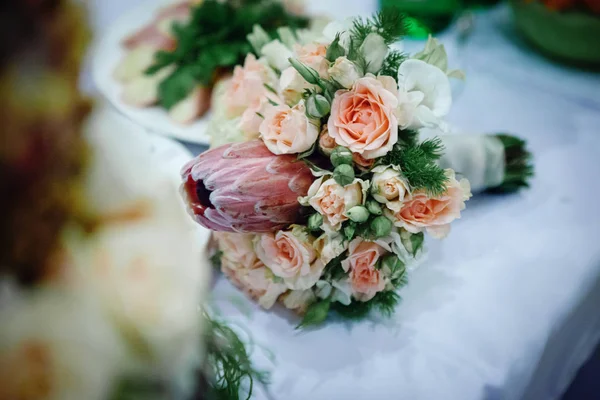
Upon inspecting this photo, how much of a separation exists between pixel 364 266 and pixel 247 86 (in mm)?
185

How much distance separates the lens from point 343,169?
368 millimetres

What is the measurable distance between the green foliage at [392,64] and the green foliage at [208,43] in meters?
0.28

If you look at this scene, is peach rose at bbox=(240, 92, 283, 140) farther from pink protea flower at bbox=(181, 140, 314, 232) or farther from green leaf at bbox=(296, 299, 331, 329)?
green leaf at bbox=(296, 299, 331, 329)

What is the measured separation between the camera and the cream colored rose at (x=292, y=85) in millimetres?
398

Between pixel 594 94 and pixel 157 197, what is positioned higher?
pixel 157 197

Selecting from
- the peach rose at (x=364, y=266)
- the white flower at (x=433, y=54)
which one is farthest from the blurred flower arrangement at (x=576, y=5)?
the peach rose at (x=364, y=266)

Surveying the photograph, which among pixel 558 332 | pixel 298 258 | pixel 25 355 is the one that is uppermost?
pixel 25 355

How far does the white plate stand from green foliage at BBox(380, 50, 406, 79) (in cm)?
24

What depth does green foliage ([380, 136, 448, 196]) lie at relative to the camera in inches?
14.6

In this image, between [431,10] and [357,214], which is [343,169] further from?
[431,10]

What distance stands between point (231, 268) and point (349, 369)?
14cm

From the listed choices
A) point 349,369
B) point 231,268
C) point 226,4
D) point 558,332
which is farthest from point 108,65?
point 558,332

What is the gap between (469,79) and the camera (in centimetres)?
83

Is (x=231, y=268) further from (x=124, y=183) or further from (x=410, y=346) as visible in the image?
(x=124, y=183)
